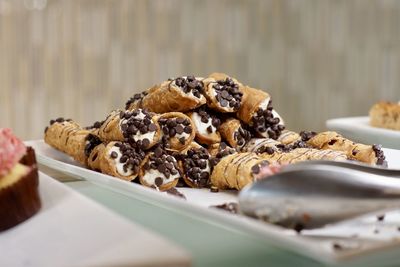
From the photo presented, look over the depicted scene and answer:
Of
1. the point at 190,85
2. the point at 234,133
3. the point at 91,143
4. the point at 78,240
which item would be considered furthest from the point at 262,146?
the point at 78,240

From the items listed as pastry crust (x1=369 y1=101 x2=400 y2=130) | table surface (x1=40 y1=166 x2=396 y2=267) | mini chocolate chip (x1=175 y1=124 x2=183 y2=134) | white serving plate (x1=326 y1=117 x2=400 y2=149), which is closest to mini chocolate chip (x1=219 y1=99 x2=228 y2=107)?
mini chocolate chip (x1=175 y1=124 x2=183 y2=134)

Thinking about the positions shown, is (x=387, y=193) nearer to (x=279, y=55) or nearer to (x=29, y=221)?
(x=29, y=221)

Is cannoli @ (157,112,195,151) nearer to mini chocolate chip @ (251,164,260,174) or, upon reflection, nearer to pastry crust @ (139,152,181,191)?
pastry crust @ (139,152,181,191)

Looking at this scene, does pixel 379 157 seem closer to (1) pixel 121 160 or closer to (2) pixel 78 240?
(1) pixel 121 160

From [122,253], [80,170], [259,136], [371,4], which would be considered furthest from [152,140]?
[371,4]

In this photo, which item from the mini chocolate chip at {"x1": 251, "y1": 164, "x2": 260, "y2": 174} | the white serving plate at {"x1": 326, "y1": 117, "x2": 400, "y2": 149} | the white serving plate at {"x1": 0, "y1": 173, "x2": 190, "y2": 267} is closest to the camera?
the white serving plate at {"x1": 0, "y1": 173, "x2": 190, "y2": 267}
